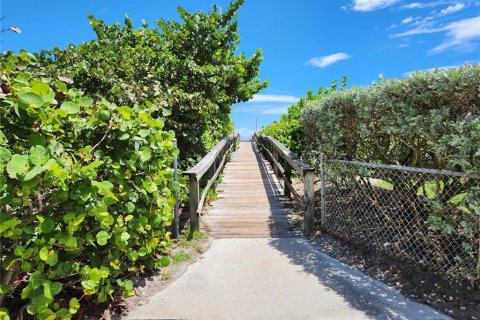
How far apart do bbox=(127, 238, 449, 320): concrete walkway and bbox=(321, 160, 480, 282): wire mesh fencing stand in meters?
0.60

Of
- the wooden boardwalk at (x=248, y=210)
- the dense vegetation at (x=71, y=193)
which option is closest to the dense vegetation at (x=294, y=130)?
the wooden boardwalk at (x=248, y=210)

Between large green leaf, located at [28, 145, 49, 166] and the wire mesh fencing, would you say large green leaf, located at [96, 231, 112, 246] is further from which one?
the wire mesh fencing

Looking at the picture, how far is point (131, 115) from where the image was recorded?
315 cm

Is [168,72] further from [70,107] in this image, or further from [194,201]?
[70,107]

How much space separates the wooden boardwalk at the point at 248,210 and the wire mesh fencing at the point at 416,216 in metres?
0.92

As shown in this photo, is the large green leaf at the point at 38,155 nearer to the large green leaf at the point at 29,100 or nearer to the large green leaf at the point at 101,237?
the large green leaf at the point at 29,100

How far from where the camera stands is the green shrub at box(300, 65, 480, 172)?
3.07m

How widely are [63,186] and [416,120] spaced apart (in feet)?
10.7

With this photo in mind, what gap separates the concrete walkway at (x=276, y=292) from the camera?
3111mm

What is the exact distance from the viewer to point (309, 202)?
5254 millimetres

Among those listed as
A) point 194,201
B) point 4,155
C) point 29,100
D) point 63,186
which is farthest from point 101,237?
point 194,201

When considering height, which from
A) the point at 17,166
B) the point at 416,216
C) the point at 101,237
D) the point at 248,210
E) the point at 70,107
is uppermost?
the point at 70,107

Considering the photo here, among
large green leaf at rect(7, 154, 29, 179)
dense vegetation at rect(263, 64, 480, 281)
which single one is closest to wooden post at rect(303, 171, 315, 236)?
dense vegetation at rect(263, 64, 480, 281)

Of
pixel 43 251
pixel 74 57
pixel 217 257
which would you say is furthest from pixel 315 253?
pixel 74 57
